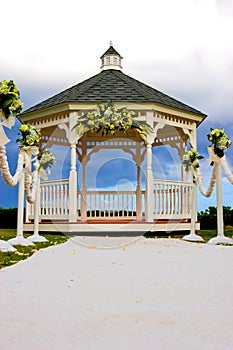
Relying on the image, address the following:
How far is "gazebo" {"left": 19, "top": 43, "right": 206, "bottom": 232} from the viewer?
11484 mm

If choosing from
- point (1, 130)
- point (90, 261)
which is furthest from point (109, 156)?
point (90, 261)

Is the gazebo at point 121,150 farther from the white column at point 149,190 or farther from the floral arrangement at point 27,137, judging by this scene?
the floral arrangement at point 27,137

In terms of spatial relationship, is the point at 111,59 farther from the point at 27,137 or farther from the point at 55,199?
the point at 27,137

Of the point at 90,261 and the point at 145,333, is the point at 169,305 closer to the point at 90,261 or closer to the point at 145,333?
the point at 145,333

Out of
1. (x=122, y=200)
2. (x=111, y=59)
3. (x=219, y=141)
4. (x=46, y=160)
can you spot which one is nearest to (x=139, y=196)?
(x=122, y=200)

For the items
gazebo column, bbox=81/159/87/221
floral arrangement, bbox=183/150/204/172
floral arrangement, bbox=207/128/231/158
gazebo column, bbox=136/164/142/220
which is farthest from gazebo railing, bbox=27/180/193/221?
floral arrangement, bbox=207/128/231/158

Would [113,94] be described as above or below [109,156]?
above

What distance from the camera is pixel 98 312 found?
3018 millimetres

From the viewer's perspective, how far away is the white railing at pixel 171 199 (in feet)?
38.0

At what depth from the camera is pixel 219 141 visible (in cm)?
901

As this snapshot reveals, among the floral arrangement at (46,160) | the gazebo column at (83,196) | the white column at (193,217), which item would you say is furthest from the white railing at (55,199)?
the white column at (193,217)

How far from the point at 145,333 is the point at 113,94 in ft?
33.6

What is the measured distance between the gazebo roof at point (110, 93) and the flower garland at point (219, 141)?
299 centimetres

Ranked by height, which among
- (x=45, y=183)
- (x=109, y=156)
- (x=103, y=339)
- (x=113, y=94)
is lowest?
(x=103, y=339)
